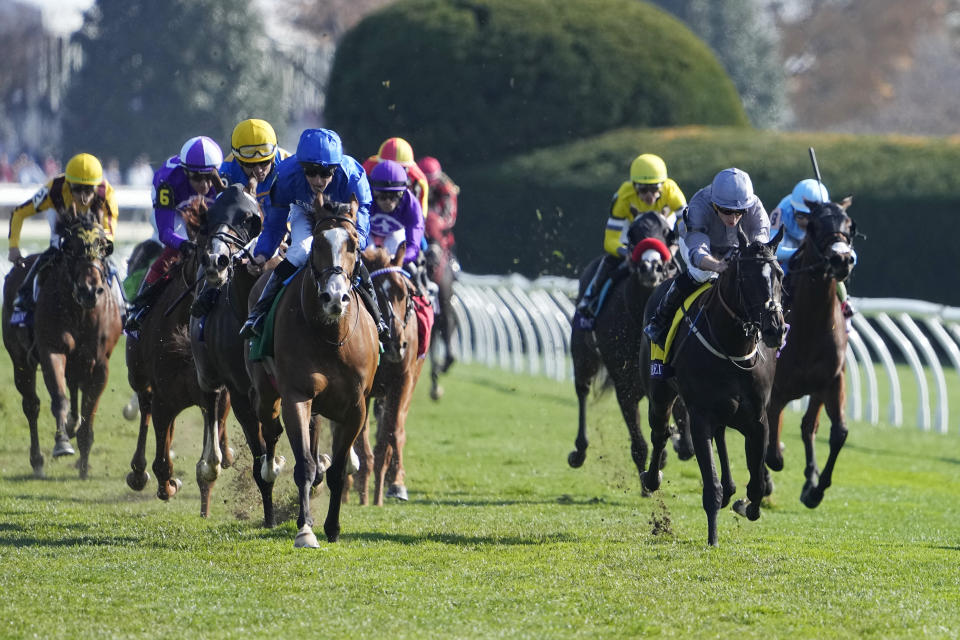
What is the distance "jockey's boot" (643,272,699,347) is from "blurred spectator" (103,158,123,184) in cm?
2568

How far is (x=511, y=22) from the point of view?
21.5m

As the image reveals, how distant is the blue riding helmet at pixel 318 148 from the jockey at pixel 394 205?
207 centimetres

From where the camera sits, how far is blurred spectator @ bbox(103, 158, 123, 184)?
109ft

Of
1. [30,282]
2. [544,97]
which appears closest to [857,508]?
[30,282]

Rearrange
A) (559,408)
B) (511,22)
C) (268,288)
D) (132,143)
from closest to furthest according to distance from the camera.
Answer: (268,288), (559,408), (511,22), (132,143)

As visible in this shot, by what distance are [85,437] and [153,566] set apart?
3.42 metres

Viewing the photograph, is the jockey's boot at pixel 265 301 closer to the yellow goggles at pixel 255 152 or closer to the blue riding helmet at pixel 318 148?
the blue riding helmet at pixel 318 148

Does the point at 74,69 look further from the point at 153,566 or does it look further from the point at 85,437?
the point at 153,566

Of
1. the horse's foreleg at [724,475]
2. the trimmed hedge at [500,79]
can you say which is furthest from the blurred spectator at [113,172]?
the horse's foreleg at [724,475]

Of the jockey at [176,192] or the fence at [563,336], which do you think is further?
the fence at [563,336]

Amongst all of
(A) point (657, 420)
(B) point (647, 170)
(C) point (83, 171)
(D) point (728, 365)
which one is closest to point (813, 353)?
(A) point (657, 420)

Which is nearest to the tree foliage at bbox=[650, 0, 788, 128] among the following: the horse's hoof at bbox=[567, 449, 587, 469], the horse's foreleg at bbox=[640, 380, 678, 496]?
the horse's hoof at bbox=[567, 449, 587, 469]

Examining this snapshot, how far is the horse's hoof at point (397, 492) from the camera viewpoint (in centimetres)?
909

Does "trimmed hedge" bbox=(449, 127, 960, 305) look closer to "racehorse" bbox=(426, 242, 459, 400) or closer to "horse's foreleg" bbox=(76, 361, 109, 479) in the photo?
"racehorse" bbox=(426, 242, 459, 400)
